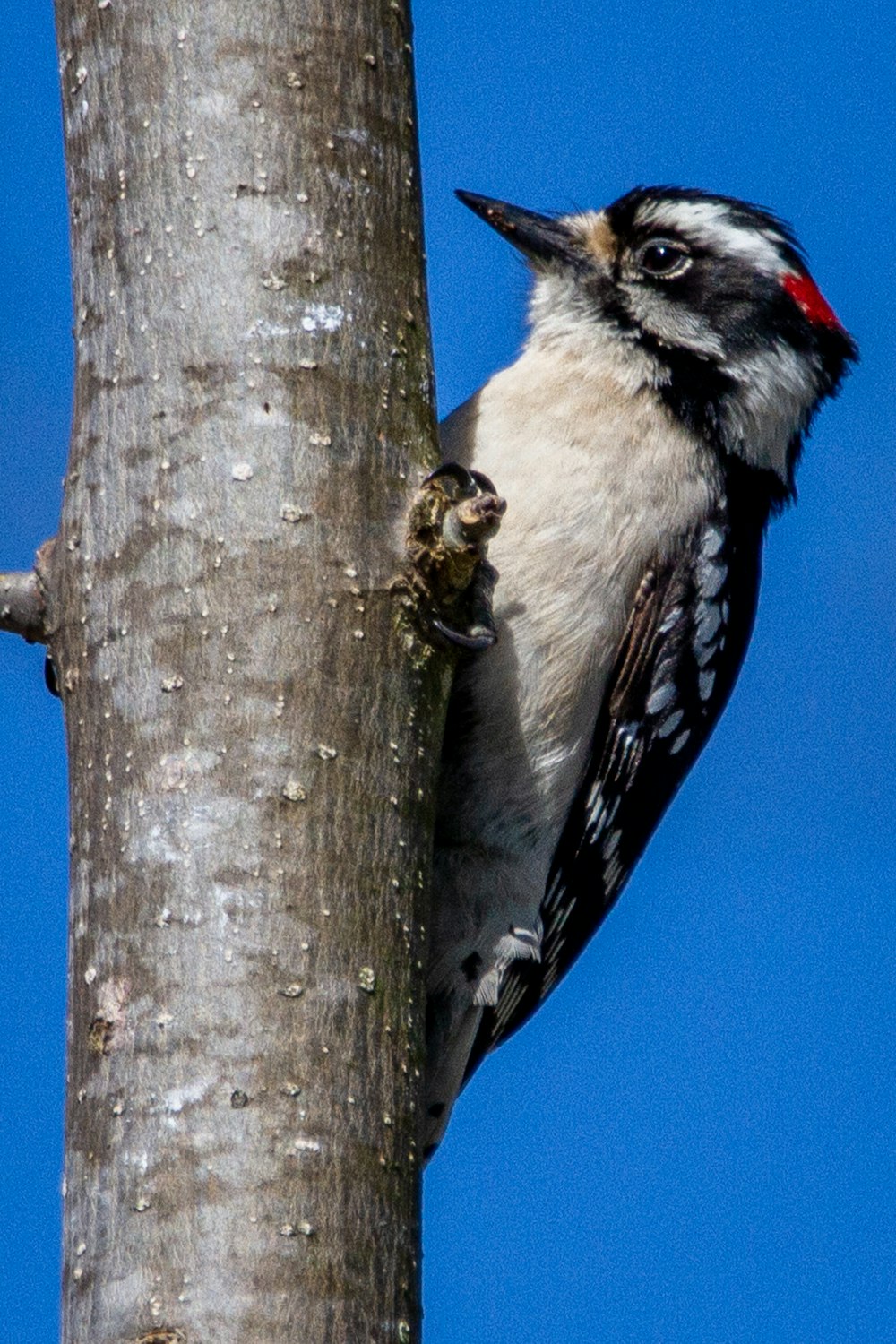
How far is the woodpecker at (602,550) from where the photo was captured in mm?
3893

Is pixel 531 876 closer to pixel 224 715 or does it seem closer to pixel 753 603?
pixel 753 603

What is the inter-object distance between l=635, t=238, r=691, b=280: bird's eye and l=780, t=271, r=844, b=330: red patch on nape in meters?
0.29

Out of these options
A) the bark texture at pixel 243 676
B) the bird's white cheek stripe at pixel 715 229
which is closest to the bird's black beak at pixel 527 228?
the bird's white cheek stripe at pixel 715 229

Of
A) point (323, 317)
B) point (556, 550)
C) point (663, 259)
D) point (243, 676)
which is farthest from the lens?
point (663, 259)

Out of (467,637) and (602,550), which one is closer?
(467,637)

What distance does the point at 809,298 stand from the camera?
4.62 meters

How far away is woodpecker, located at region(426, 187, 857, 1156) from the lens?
389 centimetres

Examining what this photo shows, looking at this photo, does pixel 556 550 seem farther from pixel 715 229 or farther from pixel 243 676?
pixel 243 676

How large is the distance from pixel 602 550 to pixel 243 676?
1.81 metres

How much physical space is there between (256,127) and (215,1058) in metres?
1.44

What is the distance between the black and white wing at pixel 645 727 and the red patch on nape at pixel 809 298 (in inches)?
22.7

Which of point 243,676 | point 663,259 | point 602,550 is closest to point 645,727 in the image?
point 602,550

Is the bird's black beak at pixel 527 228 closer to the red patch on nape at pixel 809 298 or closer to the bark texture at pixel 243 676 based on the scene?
the red patch on nape at pixel 809 298

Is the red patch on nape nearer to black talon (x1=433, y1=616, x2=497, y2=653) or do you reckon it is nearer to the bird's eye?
the bird's eye
